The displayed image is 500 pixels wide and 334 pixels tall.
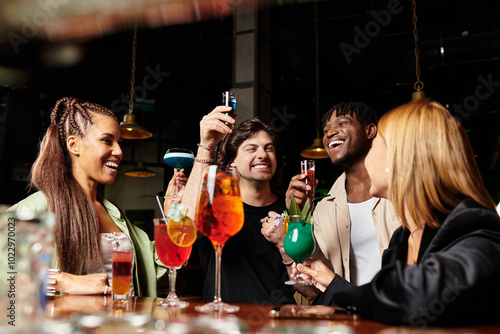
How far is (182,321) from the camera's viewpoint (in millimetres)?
858

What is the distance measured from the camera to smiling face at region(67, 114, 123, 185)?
6.48 feet

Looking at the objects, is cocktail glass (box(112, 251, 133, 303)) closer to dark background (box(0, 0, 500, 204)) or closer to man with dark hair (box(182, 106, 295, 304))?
man with dark hair (box(182, 106, 295, 304))

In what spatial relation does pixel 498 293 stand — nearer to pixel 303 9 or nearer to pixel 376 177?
pixel 376 177

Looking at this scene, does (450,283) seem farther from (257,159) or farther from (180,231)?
(257,159)

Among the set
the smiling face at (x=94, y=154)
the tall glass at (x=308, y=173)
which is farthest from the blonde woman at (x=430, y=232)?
the smiling face at (x=94, y=154)

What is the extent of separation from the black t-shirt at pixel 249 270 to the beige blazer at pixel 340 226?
260 millimetres

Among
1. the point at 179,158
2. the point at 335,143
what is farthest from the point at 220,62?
the point at 179,158

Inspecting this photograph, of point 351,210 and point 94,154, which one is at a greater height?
point 94,154

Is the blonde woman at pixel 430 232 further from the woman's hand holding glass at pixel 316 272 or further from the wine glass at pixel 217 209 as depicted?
the wine glass at pixel 217 209

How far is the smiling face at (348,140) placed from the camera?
8.34ft

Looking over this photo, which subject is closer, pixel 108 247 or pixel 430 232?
pixel 430 232

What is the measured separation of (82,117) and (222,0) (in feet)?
9.85

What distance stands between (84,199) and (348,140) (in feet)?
5.20

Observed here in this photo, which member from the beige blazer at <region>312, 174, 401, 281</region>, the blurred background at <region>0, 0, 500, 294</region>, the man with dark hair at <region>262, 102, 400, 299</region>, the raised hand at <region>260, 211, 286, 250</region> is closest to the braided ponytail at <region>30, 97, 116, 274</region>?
the raised hand at <region>260, 211, 286, 250</region>
